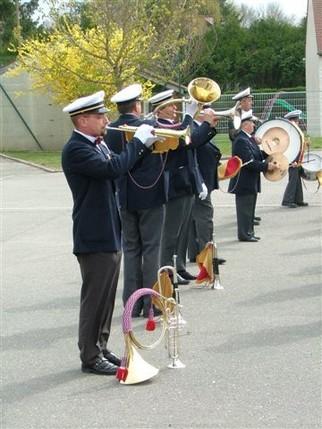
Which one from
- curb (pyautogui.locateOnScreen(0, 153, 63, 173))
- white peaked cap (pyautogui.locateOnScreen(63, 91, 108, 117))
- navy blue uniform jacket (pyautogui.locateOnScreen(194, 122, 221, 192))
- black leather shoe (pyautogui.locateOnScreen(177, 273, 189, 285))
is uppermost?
white peaked cap (pyautogui.locateOnScreen(63, 91, 108, 117))

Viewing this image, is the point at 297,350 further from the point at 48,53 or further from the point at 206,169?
the point at 48,53

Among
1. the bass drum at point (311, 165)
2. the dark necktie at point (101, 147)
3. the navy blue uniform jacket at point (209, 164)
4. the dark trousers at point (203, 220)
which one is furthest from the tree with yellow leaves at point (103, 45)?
the dark necktie at point (101, 147)

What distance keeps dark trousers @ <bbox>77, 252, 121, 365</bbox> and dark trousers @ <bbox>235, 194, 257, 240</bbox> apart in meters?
5.20

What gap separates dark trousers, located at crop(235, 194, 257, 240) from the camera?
10406 millimetres

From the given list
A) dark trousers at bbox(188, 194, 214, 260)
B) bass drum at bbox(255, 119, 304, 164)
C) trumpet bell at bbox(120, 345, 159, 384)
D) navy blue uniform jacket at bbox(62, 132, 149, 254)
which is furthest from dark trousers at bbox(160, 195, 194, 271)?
bass drum at bbox(255, 119, 304, 164)

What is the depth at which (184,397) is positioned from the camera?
4805mm

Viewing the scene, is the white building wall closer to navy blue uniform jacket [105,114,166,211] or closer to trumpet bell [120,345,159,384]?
navy blue uniform jacket [105,114,166,211]

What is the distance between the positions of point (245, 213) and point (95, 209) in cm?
540

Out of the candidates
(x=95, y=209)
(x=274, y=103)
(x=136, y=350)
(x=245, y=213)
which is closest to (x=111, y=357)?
(x=136, y=350)

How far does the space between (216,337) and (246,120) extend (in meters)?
4.78

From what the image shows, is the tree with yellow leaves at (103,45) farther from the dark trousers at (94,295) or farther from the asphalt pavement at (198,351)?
the dark trousers at (94,295)

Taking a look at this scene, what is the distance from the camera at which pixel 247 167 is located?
34.0ft

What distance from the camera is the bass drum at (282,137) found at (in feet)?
37.4

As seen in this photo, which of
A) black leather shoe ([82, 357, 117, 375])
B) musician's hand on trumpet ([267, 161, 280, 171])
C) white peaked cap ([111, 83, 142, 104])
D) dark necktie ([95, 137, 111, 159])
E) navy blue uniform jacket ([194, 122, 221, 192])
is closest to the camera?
dark necktie ([95, 137, 111, 159])
